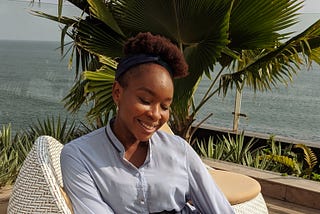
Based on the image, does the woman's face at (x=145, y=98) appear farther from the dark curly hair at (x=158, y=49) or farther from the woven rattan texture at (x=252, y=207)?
the woven rattan texture at (x=252, y=207)

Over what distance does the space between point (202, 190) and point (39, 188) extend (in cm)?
53

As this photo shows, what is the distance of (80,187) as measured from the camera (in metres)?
1.40

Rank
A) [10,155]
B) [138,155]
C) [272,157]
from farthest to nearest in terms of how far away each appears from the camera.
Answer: [272,157] → [10,155] → [138,155]

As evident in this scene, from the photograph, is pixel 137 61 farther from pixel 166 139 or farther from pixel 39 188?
pixel 39 188

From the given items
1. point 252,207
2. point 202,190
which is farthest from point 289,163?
point 202,190

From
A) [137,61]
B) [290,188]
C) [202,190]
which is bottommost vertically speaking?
[290,188]

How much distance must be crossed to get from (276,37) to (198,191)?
2235 millimetres

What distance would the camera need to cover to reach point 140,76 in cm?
143

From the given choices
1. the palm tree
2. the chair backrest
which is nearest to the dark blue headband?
the chair backrest

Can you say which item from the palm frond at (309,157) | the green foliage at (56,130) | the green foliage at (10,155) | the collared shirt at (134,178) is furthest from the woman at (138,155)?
the palm frond at (309,157)

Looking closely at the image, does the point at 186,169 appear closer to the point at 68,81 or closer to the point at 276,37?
the point at 276,37

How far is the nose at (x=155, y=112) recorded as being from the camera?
A: 1.43 meters

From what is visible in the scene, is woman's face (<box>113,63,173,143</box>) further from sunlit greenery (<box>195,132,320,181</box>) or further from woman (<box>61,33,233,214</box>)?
sunlit greenery (<box>195,132,320,181</box>)

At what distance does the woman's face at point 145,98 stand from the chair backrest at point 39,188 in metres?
0.30
